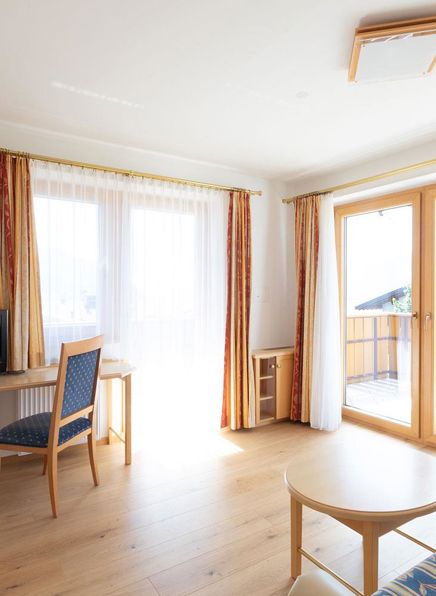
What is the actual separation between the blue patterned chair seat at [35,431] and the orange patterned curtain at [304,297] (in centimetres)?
210

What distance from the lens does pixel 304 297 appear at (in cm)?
378

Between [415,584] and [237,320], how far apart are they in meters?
2.86

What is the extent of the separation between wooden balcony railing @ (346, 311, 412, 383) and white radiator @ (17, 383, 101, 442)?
283cm

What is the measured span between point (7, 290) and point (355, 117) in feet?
9.02

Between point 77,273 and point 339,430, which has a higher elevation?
point 77,273

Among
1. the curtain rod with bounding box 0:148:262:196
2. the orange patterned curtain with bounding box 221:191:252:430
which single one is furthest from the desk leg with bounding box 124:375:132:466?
the curtain rod with bounding box 0:148:262:196

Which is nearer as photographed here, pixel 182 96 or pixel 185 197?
pixel 182 96

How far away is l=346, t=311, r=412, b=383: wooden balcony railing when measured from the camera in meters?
3.45

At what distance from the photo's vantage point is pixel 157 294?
10.9ft

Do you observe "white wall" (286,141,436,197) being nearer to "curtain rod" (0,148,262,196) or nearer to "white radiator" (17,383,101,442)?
"curtain rod" (0,148,262,196)

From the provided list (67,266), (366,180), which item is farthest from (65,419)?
(366,180)

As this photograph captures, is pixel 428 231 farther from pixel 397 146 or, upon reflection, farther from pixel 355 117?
pixel 355 117

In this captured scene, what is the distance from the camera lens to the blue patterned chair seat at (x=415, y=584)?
2.68 ft

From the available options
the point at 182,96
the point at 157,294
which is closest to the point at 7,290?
the point at 157,294
